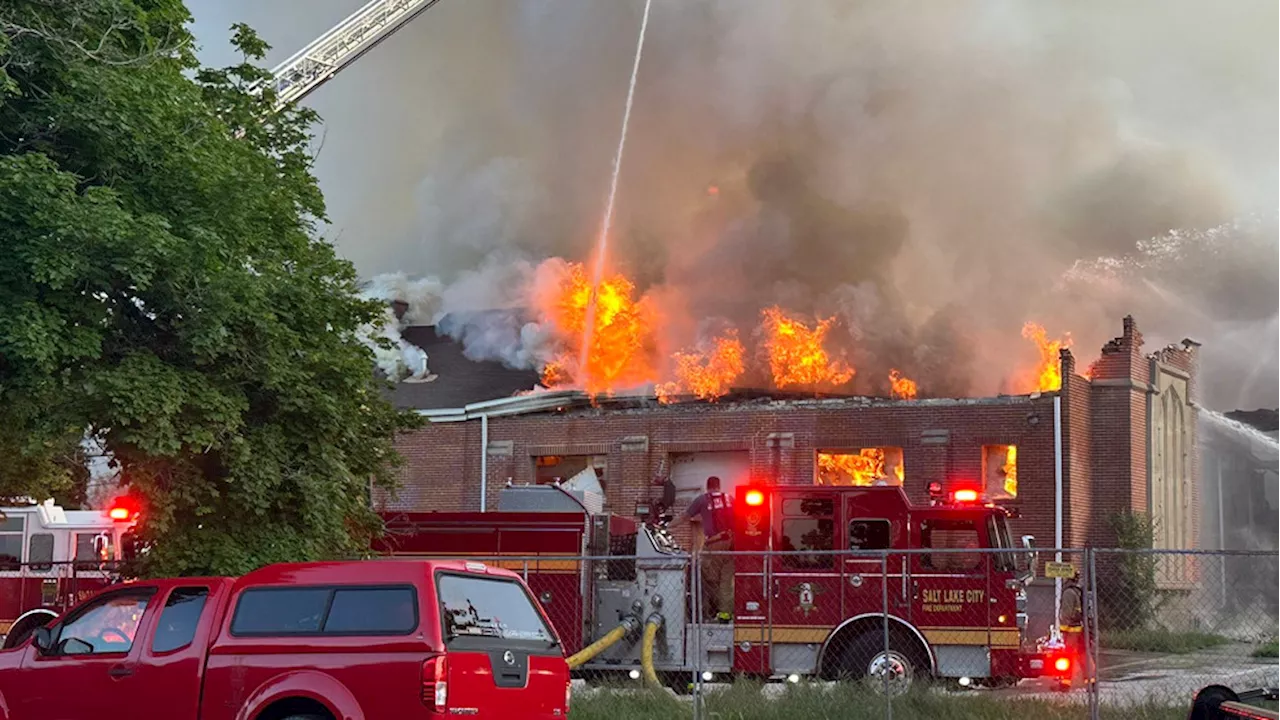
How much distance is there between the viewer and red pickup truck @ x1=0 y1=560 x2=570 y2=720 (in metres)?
8.77

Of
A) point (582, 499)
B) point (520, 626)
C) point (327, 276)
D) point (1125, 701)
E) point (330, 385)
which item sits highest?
point (327, 276)

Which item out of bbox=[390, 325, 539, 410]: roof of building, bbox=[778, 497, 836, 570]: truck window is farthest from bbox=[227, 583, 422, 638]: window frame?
bbox=[390, 325, 539, 410]: roof of building

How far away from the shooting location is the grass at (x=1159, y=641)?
2175 cm

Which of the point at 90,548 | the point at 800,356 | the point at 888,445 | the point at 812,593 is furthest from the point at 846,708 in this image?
the point at 800,356

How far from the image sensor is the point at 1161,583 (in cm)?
2720

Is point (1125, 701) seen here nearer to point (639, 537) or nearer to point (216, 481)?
point (639, 537)

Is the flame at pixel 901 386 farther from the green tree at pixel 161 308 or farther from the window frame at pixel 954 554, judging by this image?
the green tree at pixel 161 308

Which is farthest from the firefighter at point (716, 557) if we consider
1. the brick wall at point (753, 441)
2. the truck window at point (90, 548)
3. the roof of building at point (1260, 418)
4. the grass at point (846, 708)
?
the roof of building at point (1260, 418)

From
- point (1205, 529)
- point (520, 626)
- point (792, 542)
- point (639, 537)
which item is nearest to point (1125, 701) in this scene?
point (792, 542)

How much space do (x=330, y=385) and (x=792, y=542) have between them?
17.6 ft

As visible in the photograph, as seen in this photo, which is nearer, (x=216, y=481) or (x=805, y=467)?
(x=216, y=481)

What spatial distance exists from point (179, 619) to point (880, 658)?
7.84 meters

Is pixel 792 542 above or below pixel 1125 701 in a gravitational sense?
above

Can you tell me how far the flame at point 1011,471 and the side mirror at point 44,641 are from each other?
65.4 feet
